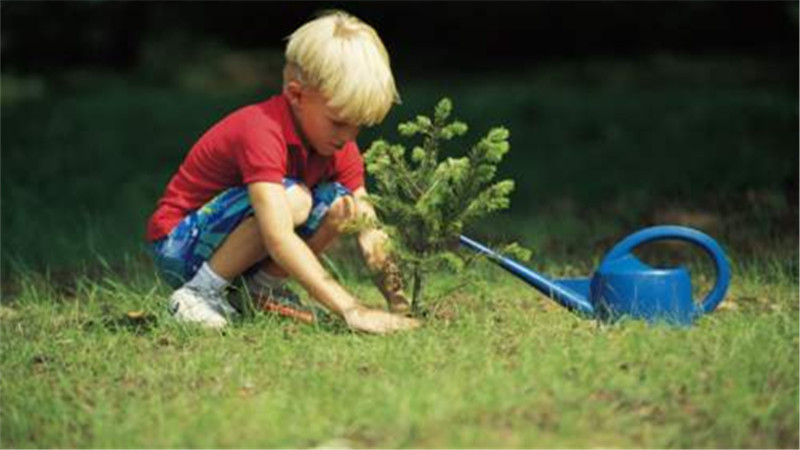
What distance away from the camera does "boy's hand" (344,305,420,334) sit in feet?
11.8

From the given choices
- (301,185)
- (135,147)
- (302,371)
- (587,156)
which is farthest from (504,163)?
(302,371)

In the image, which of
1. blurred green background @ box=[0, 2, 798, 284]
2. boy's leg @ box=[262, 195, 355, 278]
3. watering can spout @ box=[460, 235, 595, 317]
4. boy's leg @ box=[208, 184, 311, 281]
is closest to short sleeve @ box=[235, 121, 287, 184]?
boy's leg @ box=[208, 184, 311, 281]

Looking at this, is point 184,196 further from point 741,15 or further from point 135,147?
point 741,15

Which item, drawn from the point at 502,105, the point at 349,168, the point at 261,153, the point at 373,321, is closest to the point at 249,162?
the point at 261,153

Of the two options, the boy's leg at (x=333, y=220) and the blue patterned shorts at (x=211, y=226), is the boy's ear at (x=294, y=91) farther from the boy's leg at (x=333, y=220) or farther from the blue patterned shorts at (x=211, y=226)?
the boy's leg at (x=333, y=220)

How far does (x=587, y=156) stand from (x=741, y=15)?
635cm

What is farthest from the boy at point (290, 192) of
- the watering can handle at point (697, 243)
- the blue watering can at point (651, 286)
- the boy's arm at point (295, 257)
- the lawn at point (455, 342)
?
the watering can handle at point (697, 243)

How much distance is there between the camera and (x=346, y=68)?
11.8 feet

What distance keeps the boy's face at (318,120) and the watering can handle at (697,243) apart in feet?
2.74

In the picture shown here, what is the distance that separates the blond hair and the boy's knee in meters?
0.27

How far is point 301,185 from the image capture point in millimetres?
3809

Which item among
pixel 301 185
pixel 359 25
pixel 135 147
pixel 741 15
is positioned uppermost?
pixel 741 15

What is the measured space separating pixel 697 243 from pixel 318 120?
112 cm

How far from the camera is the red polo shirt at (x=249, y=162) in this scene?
367 centimetres
